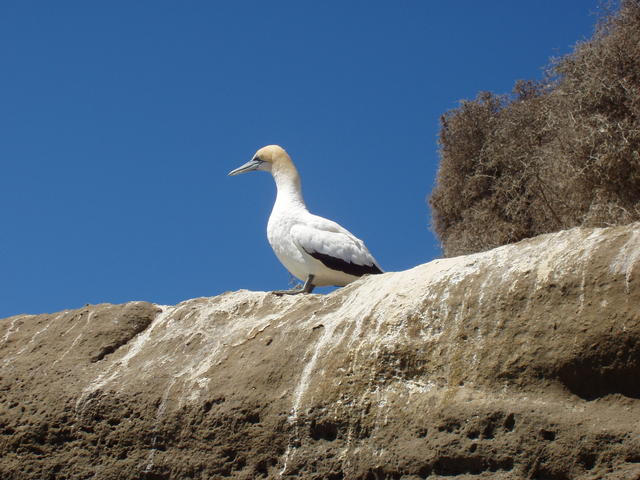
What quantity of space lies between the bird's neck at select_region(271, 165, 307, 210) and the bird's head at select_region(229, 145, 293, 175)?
0.33ft

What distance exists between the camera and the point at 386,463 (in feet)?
19.0

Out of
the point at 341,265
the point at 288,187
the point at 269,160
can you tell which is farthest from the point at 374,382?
the point at 269,160

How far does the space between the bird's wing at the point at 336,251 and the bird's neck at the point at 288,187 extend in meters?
0.75

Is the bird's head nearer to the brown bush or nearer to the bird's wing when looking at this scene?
the bird's wing

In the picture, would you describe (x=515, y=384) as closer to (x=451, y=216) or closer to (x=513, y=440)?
(x=513, y=440)

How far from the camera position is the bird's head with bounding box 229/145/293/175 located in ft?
35.2

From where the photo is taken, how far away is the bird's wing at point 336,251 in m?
9.18

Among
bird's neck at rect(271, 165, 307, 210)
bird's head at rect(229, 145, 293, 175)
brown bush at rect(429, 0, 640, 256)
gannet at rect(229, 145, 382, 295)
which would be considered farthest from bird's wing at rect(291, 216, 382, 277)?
brown bush at rect(429, 0, 640, 256)

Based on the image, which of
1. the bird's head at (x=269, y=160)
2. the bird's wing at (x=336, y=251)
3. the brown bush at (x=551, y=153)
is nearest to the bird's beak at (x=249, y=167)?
the bird's head at (x=269, y=160)

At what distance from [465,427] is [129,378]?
2.70 metres

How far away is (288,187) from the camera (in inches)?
405

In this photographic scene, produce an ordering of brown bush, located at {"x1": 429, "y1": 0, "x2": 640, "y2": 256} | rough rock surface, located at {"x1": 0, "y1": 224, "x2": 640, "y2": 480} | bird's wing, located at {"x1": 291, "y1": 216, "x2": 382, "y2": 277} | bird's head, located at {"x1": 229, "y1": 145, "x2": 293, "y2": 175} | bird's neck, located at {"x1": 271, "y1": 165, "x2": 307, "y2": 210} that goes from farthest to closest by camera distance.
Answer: brown bush, located at {"x1": 429, "y1": 0, "x2": 640, "y2": 256} < bird's head, located at {"x1": 229, "y1": 145, "x2": 293, "y2": 175} < bird's neck, located at {"x1": 271, "y1": 165, "x2": 307, "y2": 210} < bird's wing, located at {"x1": 291, "y1": 216, "x2": 382, "y2": 277} < rough rock surface, located at {"x1": 0, "y1": 224, "x2": 640, "y2": 480}

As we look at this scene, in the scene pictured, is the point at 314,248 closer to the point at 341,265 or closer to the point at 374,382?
the point at 341,265

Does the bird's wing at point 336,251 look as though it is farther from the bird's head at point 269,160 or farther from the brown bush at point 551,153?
the brown bush at point 551,153
